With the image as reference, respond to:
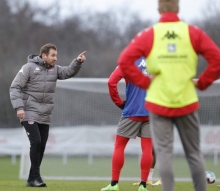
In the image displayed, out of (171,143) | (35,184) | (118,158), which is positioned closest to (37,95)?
(35,184)

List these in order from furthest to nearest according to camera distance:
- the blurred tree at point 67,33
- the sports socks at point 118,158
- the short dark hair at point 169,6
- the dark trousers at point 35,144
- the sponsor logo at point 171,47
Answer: the blurred tree at point 67,33 < the dark trousers at point 35,144 < the sports socks at point 118,158 < the short dark hair at point 169,6 < the sponsor logo at point 171,47

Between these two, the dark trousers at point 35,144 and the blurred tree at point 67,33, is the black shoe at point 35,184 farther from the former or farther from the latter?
the blurred tree at point 67,33

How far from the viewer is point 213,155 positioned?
629 inches

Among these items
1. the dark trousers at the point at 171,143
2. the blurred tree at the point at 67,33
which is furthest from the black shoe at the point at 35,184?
the blurred tree at the point at 67,33

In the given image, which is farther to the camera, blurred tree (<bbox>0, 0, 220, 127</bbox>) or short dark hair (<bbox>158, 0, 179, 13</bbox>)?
blurred tree (<bbox>0, 0, 220, 127</bbox>)

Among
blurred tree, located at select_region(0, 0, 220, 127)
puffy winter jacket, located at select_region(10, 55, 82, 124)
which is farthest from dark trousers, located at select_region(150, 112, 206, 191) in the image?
blurred tree, located at select_region(0, 0, 220, 127)

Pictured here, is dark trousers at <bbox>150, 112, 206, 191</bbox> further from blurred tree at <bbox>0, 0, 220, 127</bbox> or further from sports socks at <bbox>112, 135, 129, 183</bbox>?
blurred tree at <bbox>0, 0, 220, 127</bbox>

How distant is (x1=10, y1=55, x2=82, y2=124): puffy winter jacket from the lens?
9.55 metres

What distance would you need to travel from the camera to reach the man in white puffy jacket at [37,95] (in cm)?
954

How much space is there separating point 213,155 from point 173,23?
10216 mm

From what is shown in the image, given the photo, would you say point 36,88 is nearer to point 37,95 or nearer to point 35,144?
point 37,95

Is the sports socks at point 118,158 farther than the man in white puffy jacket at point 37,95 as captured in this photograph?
No

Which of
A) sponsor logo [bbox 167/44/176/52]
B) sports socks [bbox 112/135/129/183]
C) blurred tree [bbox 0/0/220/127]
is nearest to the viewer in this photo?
sponsor logo [bbox 167/44/176/52]

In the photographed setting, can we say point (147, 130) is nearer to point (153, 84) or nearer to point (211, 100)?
point (153, 84)
